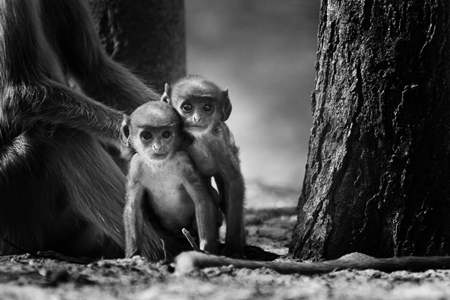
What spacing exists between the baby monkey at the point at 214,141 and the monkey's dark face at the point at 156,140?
0.15 meters

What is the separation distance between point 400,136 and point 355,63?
41 centimetres

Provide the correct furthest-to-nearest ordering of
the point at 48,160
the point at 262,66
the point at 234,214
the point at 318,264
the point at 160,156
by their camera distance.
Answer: the point at 262,66
the point at 48,160
the point at 234,214
the point at 160,156
the point at 318,264

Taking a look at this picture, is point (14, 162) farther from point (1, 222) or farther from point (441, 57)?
point (441, 57)

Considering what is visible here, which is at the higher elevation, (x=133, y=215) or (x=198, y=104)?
(x=198, y=104)

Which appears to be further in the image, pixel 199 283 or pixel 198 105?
pixel 198 105

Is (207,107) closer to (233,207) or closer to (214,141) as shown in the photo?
(214,141)

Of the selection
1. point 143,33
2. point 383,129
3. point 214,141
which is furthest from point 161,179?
point 143,33

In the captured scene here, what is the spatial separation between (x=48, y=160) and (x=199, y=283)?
164cm

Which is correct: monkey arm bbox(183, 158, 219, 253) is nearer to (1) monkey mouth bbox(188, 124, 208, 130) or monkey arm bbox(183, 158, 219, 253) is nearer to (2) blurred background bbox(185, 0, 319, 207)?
(1) monkey mouth bbox(188, 124, 208, 130)

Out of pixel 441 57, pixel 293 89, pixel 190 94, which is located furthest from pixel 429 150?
pixel 293 89

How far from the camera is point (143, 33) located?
21.5ft

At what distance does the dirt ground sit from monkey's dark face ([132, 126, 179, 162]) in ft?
1.68

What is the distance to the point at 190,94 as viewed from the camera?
12.7 ft

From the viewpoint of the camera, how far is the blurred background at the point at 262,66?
37.3ft
